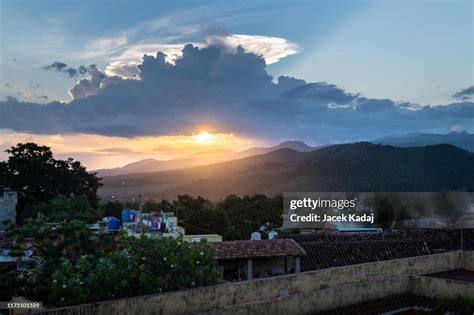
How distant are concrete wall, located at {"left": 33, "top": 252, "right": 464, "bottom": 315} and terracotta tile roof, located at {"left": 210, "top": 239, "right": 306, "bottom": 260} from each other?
3.73 meters

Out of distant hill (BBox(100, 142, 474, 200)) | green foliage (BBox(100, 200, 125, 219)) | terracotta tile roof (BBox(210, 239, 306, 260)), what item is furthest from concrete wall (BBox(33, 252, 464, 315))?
distant hill (BBox(100, 142, 474, 200))

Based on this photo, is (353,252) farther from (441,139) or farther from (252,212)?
(441,139)

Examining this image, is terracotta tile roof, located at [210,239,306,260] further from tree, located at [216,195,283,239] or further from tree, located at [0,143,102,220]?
tree, located at [0,143,102,220]

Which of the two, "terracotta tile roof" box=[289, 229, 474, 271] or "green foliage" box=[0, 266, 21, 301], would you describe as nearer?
"green foliage" box=[0, 266, 21, 301]

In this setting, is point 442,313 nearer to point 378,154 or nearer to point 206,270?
point 206,270

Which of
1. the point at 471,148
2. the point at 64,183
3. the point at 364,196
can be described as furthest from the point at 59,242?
the point at 471,148

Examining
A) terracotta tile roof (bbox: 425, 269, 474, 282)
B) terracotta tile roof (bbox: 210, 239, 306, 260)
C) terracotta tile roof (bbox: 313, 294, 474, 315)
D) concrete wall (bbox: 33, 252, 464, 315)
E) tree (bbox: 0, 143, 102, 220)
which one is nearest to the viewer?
concrete wall (bbox: 33, 252, 464, 315)

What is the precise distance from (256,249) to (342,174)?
5230 centimetres

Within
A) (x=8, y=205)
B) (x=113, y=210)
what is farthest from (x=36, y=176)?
(x=113, y=210)

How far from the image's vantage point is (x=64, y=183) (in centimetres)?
3775

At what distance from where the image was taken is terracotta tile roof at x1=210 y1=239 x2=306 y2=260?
61.2 ft

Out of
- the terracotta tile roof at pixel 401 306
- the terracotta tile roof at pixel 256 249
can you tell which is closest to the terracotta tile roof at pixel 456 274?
the terracotta tile roof at pixel 401 306

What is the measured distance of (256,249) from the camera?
63.7 ft

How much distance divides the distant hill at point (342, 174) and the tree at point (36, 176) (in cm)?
3375
